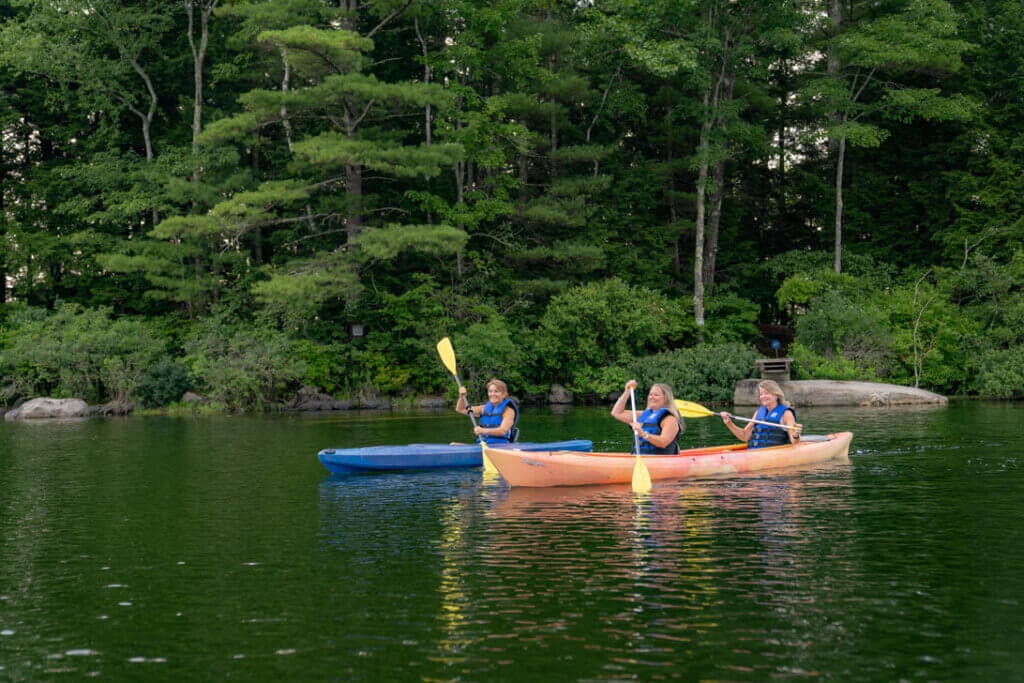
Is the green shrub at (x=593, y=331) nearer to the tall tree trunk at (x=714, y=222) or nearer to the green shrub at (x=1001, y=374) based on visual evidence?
the tall tree trunk at (x=714, y=222)

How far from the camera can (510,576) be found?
826 cm

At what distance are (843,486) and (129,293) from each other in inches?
1048

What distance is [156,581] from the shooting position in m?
8.29

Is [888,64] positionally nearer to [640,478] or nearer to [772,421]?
[772,421]

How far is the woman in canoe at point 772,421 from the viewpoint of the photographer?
15.0 m

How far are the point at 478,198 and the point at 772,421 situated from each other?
62.3 feet

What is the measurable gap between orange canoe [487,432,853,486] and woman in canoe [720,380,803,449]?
24cm

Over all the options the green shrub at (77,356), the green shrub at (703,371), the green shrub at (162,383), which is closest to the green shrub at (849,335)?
the green shrub at (703,371)

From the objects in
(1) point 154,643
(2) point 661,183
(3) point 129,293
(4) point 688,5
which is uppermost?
(4) point 688,5

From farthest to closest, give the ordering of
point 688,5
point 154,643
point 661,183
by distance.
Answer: point 661,183 < point 688,5 < point 154,643

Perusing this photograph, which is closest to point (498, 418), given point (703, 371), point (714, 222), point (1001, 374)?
point (703, 371)

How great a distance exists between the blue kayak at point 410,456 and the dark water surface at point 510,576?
10.5 inches

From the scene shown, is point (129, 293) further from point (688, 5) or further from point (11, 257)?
point (688, 5)

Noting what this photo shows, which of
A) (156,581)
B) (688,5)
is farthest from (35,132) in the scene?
(156,581)
